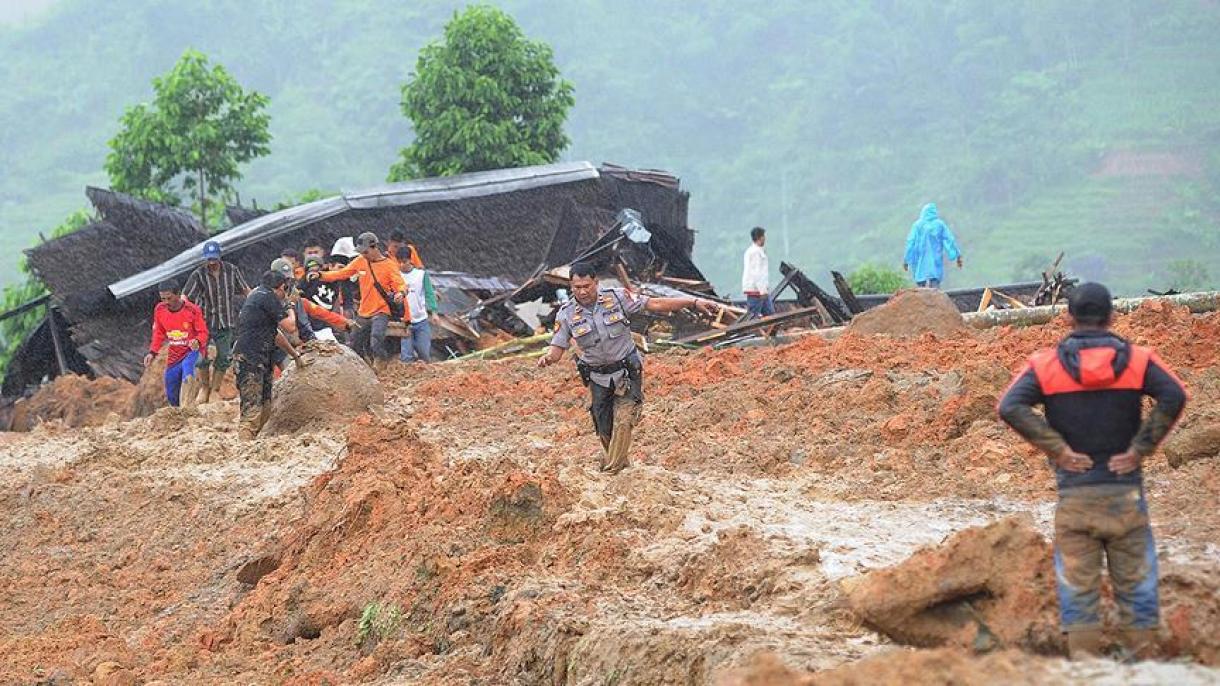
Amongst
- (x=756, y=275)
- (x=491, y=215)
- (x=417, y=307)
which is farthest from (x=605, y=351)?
(x=491, y=215)

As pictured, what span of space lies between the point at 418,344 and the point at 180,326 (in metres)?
3.83

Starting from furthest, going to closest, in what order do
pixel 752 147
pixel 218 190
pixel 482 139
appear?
pixel 752 147 < pixel 218 190 < pixel 482 139

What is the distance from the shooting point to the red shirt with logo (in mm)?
16969

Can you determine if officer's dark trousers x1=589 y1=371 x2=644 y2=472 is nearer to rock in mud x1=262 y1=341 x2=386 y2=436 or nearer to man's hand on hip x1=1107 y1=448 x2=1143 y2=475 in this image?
rock in mud x1=262 y1=341 x2=386 y2=436

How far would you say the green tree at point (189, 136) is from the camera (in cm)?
3441

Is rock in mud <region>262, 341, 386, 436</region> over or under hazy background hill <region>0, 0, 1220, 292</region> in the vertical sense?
under

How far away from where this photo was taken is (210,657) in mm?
9508

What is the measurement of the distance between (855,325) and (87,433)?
8.78 meters

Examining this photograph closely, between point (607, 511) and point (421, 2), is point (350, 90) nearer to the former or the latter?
point (421, 2)

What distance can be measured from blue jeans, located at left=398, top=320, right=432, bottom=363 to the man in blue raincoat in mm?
7166

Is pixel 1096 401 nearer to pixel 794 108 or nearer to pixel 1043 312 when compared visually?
pixel 1043 312

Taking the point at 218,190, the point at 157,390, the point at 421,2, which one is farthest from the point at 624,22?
the point at 157,390

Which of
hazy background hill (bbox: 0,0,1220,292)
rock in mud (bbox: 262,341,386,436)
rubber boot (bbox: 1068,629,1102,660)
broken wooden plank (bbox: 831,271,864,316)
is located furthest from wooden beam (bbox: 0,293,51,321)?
hazy background hill (bbox: 0,0,1220,292)

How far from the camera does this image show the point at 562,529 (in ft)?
31.6
